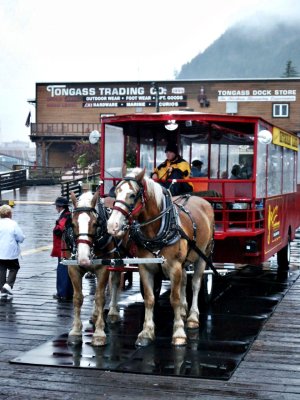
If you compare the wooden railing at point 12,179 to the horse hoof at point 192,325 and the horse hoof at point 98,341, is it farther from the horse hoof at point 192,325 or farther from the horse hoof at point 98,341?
the horse hoof at point 98,341

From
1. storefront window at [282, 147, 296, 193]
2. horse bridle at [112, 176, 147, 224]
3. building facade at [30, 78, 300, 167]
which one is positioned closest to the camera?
horse bridle at [112, 176, 147, 224]

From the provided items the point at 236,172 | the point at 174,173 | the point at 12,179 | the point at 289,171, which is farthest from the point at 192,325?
the point at 12,179

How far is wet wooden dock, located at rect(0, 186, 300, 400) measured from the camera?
6.95 metres

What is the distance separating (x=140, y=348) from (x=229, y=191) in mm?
4803

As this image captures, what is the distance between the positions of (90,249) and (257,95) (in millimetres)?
49537

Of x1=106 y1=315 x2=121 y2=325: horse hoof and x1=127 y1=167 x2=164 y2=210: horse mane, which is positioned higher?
x1=127 y1=167 x2=164 y2=210: horse mane

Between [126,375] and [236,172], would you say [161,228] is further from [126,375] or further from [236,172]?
[236,172]

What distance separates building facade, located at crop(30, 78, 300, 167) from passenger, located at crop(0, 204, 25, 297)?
1741 inches

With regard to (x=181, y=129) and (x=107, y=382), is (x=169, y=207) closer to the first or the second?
(x=107, y=382)

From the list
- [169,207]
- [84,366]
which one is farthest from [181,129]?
[84,366]

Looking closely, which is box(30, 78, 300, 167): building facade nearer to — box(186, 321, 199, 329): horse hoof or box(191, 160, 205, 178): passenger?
box(191, 160, 205, 178): passenger

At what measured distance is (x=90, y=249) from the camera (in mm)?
8359

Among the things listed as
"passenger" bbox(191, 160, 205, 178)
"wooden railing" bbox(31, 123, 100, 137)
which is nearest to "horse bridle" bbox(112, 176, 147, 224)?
"passenger" bbox(191, 160, 205, 178)

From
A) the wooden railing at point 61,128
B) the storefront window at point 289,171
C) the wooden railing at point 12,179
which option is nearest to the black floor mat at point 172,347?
the storefront window at point 289,171
